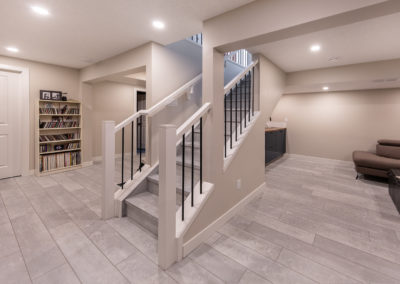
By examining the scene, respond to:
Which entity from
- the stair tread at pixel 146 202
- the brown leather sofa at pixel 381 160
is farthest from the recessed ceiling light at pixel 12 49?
the brown leather sofa at pixel 381 160

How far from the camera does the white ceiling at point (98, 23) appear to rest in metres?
2.01

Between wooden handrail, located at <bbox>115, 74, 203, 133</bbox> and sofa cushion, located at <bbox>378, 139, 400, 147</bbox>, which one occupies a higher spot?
wooden handrail, located at <bbox>115, 74, 203, 133</bbox>

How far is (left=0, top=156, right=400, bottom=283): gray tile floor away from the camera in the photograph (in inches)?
59.8

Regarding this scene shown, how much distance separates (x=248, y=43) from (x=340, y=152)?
4.90m

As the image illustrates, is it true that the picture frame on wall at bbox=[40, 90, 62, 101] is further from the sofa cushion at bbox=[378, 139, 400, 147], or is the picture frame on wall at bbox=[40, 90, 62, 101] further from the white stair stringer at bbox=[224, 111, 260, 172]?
the sofa cushion at bbox=[378, 139, 400, 147]

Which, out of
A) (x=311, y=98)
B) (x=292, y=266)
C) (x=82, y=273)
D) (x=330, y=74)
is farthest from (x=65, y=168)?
(x=311, y=98)

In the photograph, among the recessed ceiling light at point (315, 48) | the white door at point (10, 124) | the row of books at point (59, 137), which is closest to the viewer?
the recessed ceiling light at point (315, 48)

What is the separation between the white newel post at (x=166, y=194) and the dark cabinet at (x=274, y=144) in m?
3.53

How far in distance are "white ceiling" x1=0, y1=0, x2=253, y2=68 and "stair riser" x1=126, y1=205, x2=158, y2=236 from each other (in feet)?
7.12

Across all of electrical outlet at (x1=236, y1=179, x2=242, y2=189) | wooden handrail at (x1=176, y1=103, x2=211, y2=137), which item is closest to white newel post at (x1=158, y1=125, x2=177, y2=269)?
wooden handrail at (x1=176, y1=103, x2=211, y2=137)

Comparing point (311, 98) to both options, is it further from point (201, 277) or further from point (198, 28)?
point (201, 277)

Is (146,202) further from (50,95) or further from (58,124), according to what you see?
(50,95)

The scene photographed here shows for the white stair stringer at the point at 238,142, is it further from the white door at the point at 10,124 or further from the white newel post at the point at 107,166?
the white door at the point at 10,124

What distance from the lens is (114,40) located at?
2932 millimetres
